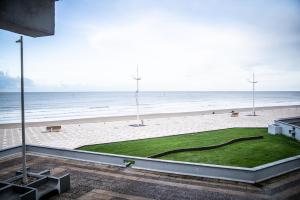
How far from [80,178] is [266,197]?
465cm

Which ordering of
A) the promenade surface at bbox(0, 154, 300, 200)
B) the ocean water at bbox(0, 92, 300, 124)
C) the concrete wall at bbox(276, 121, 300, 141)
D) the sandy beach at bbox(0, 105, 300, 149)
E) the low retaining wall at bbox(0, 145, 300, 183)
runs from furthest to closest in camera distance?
the ocean water at bbox(0, 92, 300, 124) → the sandy beach at bbox(0, 105, 300, 149) → the concrete wall at bbox(276, 121, 300, 141) → the low retaining wall at bbox(0, 145, 300, 183) → the promenade surface at bbox(0, 154, 300, 200)

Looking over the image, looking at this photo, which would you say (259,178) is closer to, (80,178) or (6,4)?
(80,178)

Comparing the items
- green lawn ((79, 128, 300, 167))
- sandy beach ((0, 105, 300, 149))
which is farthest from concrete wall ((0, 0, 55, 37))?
sandy beach ((0, 105, 300, 149))

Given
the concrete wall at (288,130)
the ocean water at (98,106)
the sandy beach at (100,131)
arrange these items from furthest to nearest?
1. the ocean water at (98,106)
2. the sandy beach at (100,131)
3. the concrete wall at (288,130)

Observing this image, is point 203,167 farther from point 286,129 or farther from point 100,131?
point 100,131

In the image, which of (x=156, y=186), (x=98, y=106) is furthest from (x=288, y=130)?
(x=98, y=106)

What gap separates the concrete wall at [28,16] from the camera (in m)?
2.85

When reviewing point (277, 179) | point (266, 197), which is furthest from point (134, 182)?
point (277, 179)

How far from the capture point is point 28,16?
3.11m

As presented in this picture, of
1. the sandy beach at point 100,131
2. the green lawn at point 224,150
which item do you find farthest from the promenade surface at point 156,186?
the sandy beach at point 100,131

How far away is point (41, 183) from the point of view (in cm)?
568

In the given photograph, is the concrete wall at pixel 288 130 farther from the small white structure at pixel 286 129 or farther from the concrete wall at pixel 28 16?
the concrete wall at pixel 28 16

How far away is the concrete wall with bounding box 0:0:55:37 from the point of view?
2846 mm

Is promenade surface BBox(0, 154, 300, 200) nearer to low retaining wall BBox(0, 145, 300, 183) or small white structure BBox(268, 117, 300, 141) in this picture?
low retaining wall BBox(0, 145, 300, 183)
